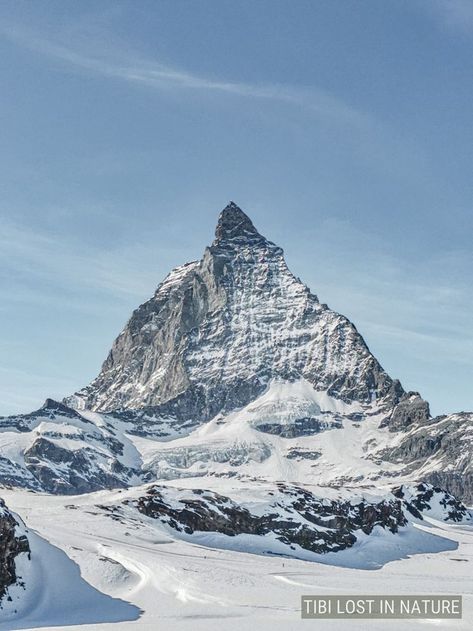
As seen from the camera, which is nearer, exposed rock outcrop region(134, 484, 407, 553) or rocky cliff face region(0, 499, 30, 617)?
rocky cliff face region(0, 499, 30, 617)

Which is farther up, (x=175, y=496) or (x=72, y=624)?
(x=175, y=496)

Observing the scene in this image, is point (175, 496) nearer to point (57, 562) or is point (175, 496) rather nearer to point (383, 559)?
point (383, 559)

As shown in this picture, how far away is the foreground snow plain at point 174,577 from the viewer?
73.2 meters

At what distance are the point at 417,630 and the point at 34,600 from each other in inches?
1426

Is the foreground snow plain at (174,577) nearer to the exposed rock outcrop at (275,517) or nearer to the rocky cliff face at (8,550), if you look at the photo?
the rocky cliff face at (8,550)

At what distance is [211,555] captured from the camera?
126688 millimetres

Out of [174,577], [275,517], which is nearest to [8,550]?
[174,577]

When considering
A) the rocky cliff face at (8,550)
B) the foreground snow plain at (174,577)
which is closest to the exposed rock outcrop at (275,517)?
the foreground snow plain at (174,577)

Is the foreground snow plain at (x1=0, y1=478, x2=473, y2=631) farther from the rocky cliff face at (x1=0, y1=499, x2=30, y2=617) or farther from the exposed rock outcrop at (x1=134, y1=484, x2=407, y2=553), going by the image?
the exposed rock outcrop at (x1=134, y1=484, x2=407, y2=553)

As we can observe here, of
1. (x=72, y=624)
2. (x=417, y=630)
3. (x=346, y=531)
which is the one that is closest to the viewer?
(x=417, y=630)

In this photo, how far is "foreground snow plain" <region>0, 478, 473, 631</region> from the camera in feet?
240

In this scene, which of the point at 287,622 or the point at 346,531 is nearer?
the point at 287,622

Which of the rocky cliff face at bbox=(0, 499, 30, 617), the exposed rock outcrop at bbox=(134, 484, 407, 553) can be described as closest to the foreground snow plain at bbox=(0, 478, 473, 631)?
the rocky cliff face at bbox=(0, 499, 30, 617)

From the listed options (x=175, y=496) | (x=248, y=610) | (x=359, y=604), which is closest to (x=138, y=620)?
(x=248, y=610)
